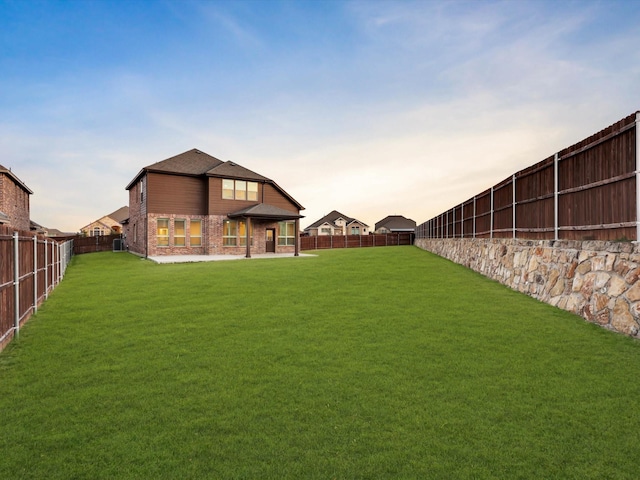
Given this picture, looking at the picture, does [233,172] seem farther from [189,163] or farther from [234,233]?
[234,233]

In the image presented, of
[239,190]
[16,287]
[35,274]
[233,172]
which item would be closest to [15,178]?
[233,172]

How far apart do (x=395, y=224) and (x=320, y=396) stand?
271ft

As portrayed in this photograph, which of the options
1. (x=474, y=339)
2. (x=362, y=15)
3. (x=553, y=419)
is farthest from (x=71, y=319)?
(x=362, y=15)

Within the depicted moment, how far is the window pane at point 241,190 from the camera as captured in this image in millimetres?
27984

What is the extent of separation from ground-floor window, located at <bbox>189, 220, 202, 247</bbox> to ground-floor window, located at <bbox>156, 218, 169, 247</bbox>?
1655 mm

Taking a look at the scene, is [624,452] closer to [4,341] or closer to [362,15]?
[4,341]

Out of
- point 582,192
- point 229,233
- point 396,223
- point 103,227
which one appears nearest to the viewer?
point 582,192

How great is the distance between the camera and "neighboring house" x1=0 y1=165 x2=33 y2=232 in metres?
23.9

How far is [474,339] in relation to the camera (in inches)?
219

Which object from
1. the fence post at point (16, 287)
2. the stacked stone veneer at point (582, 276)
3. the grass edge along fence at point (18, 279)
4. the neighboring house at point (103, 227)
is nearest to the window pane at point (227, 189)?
the grass edge along fence at point (18, 279)

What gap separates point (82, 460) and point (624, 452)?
13.8ft

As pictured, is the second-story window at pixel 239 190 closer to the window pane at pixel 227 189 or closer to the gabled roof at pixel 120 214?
the window pane at pixel 227 189

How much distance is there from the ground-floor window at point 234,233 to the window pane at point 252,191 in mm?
2110

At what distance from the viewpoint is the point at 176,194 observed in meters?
26.1
